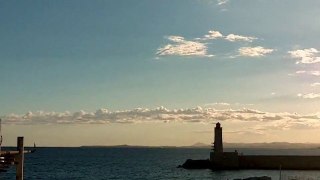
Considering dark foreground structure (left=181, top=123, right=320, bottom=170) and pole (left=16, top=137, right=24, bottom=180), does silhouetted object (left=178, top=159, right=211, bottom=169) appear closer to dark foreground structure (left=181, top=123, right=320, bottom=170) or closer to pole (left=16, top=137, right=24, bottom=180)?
dark foreground structure (left=181, top=123, right=320, bottom=170)

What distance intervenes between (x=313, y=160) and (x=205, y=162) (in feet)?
65.9

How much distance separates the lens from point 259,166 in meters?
95.4

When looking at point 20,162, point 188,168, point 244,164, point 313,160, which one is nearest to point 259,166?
point 244,164

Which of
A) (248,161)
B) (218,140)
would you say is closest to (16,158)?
(218,140)

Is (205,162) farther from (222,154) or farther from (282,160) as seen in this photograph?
(282,160)

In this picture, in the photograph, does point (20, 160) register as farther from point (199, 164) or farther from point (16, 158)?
point (199, 164)

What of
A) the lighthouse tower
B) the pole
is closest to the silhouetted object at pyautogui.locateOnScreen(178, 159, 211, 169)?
the lighthouse tower

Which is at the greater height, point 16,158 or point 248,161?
point 16,158

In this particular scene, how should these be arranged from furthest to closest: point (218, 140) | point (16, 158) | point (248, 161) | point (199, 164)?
1. point (199, 164)
2. point (248, 161)
3. point (218, 140)
4. point (16, 158)

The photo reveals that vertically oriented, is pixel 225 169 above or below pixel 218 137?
below

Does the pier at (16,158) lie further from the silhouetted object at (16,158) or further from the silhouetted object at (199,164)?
the silhouetted object at (199,164)

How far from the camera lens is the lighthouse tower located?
3553 inches

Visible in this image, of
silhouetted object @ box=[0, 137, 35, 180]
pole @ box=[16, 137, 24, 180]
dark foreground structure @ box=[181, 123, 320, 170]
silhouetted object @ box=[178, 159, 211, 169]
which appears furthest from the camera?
silhouetted object @ box=[178, 159, 211, 169]

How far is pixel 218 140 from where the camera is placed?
90.6 m
